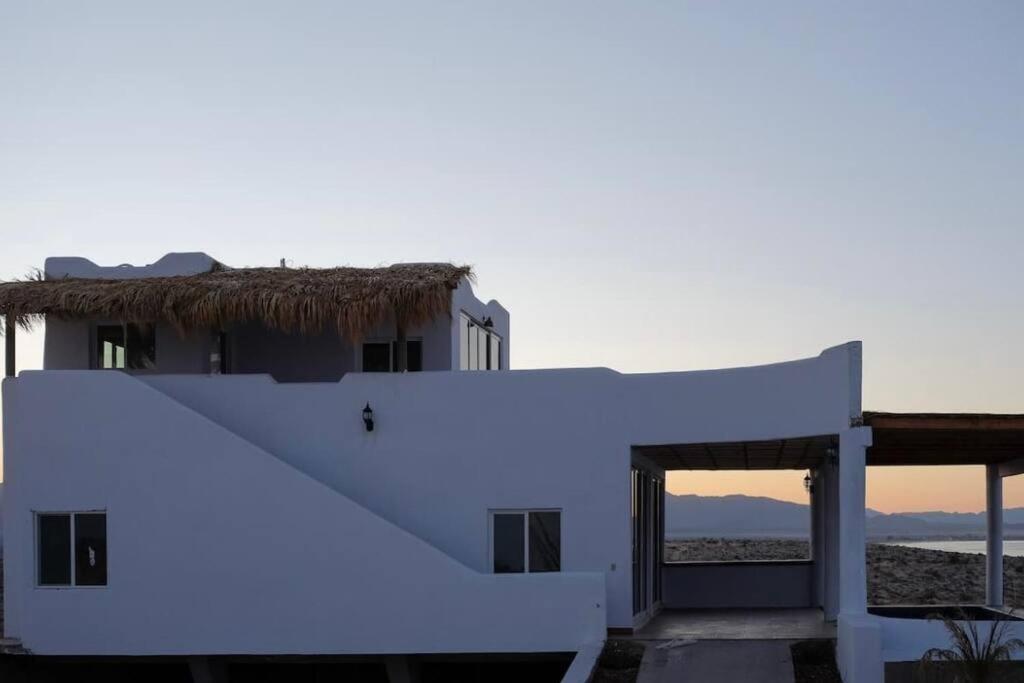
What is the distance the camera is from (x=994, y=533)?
24375 mm

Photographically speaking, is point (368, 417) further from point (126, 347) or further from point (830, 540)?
point (830, 540)

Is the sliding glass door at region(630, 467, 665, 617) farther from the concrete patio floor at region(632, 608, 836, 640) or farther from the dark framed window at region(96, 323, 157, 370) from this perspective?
the dark framed window at region(96, 323, 157, 370)

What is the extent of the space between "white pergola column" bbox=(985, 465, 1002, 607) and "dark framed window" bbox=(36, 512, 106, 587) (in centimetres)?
1376

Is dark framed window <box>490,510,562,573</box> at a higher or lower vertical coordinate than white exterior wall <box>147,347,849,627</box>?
lower

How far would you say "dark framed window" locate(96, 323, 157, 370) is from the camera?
23406mm

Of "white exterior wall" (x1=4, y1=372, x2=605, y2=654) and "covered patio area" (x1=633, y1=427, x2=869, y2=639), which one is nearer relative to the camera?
"covered patio area" (x1=633, y1=427, x2=869, y2=639)

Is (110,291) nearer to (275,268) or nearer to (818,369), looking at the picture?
(275,268)

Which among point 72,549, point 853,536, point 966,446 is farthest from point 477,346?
point 853,536

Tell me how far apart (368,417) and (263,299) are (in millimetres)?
2381

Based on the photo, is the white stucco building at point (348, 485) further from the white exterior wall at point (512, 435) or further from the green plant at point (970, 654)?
the green plant at point (970, 654)

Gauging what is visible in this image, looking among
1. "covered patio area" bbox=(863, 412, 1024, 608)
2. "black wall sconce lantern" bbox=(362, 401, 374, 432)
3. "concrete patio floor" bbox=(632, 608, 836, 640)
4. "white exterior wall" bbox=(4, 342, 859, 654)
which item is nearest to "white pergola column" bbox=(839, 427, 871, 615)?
"covered patio area" bbox=(863, 412, 1024, 608)

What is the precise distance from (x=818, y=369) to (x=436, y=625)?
585 centimetres

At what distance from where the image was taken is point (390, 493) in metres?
20.5

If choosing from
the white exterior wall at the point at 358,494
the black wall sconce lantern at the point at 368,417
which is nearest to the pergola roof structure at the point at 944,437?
the white exterior wall at the point at 358,494
